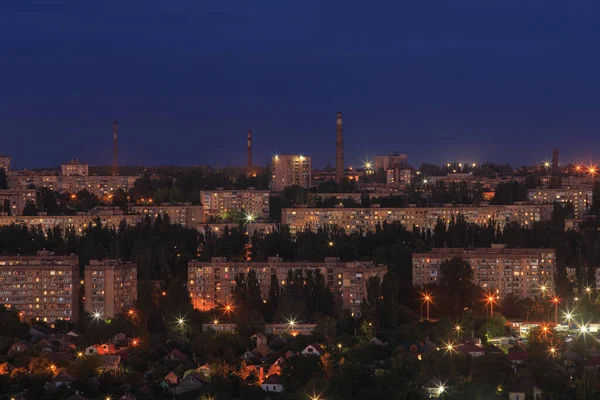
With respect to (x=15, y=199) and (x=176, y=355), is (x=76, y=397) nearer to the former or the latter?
(x=176, y=355)

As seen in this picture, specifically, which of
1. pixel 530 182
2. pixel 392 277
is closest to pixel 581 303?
pixel 392 277

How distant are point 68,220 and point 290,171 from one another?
37.6 feet

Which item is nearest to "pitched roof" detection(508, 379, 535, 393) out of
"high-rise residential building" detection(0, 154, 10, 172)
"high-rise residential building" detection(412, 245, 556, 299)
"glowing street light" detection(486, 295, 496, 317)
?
"glowing street light" detection(486, 295, 496, 317)

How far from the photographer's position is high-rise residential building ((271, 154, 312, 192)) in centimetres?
4716

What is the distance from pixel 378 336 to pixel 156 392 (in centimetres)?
460

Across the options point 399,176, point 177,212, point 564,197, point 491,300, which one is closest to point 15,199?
point 177,212

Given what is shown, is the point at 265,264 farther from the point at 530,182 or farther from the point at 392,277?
the point at 530,182

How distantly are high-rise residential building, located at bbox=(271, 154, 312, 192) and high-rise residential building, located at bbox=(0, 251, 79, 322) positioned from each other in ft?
64.1

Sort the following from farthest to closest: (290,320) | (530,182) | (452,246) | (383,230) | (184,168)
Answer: (184,168), (530,182), (383,230), (452,246), (290,320)

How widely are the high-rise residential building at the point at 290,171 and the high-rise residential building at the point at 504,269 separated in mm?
18447

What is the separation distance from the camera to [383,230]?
112ft

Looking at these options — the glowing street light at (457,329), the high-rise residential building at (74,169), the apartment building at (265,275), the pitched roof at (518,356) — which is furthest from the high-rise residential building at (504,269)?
the high-rise residential building at (74,169)

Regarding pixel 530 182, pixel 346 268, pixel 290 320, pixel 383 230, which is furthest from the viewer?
pixel 530 182

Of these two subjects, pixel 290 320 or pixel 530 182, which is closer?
pixel 290 320
